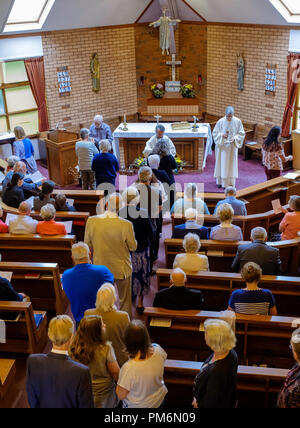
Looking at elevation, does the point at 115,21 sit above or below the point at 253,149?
above

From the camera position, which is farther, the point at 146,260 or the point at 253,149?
the point at 253,149

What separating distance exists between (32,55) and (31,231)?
6.41 m

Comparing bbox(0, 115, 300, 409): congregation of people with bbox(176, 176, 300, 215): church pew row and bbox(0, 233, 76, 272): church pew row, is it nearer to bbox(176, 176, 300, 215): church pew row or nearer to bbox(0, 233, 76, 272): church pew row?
bbox(0, 233, 76, 272): church pew row

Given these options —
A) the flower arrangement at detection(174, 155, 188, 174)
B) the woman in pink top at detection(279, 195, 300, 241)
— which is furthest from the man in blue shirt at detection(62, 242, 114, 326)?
the flower arrangement at detection(174, 155, 188, 174)

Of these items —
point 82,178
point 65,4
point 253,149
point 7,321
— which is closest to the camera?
point 7,321

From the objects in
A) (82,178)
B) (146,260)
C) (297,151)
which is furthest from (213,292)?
(297,151)

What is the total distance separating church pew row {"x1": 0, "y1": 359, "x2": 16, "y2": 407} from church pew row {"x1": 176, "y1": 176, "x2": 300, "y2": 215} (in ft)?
12.0

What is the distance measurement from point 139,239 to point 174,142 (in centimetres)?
561

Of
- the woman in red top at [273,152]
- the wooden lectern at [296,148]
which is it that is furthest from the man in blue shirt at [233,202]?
the wooden lectern at [296,148]

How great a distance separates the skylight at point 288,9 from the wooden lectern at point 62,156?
15.9 feet

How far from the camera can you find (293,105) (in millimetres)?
10805

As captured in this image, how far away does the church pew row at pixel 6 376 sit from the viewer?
4.00 metres

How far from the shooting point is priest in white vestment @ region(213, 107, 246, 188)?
9.38m
